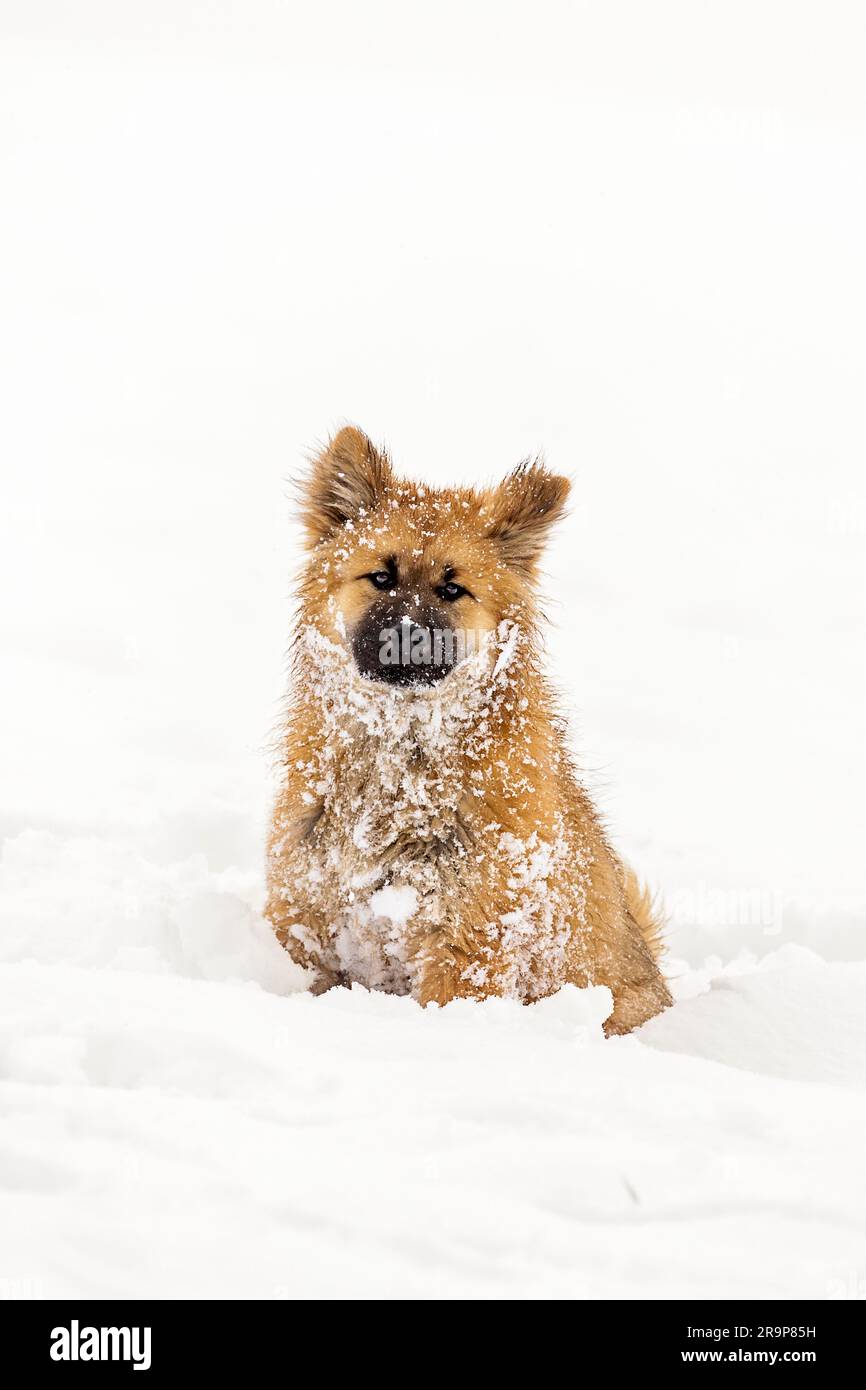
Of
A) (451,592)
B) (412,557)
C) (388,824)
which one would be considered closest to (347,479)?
(412,557)

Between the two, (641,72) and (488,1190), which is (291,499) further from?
(641,72)

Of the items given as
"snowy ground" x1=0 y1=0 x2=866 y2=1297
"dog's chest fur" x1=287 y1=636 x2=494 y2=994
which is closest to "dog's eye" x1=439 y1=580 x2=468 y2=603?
"dog's chest fur" x1=287 y1=636 x2=494 y2=994

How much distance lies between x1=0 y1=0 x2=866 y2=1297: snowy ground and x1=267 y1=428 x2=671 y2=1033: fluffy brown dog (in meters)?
0.31

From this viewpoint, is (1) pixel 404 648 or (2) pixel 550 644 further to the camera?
(2) pixel 550 644

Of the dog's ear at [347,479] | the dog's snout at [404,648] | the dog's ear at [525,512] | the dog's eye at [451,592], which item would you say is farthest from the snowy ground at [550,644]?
the dog's snout at [404,648]

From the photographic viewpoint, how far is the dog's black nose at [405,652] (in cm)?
414

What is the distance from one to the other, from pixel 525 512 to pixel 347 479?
2.38 feet

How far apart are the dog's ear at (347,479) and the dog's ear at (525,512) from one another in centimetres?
47

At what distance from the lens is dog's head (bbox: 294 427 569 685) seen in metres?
4.20

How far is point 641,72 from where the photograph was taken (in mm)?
45938

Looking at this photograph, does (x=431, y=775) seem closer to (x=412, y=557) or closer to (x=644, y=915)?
(x=412, y=557)

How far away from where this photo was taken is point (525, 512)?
464cm

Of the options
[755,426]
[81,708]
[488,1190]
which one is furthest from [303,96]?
[488,1190]
